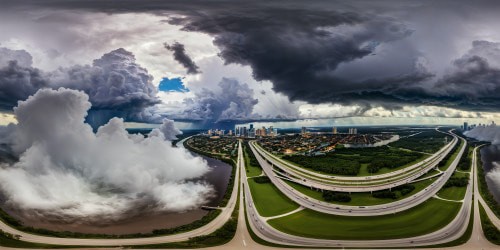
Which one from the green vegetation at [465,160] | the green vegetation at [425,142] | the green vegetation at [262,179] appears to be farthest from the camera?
the green vegetation at [425,142]

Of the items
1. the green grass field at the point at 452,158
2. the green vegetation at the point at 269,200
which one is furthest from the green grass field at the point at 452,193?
the green vegetation at the point at 269,200

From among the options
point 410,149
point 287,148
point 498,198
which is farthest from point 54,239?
point 498,198

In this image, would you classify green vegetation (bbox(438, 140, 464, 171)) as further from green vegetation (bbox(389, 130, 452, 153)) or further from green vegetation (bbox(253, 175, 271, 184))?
green vegetation (bbox(253, 175, 271, 184))

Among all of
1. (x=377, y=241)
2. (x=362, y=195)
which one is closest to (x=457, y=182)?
(x=362, y=195)

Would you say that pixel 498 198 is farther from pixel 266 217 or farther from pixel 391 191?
pixel 266 217

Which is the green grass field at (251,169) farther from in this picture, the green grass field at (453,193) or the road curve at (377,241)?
the green grass field at (453,193)

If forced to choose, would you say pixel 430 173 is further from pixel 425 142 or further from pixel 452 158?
pixel 452 158

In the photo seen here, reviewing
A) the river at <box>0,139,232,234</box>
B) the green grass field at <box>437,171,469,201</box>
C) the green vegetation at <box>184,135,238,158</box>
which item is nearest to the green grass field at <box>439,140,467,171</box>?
the green grass field at <box>437,171,469,201</box>
